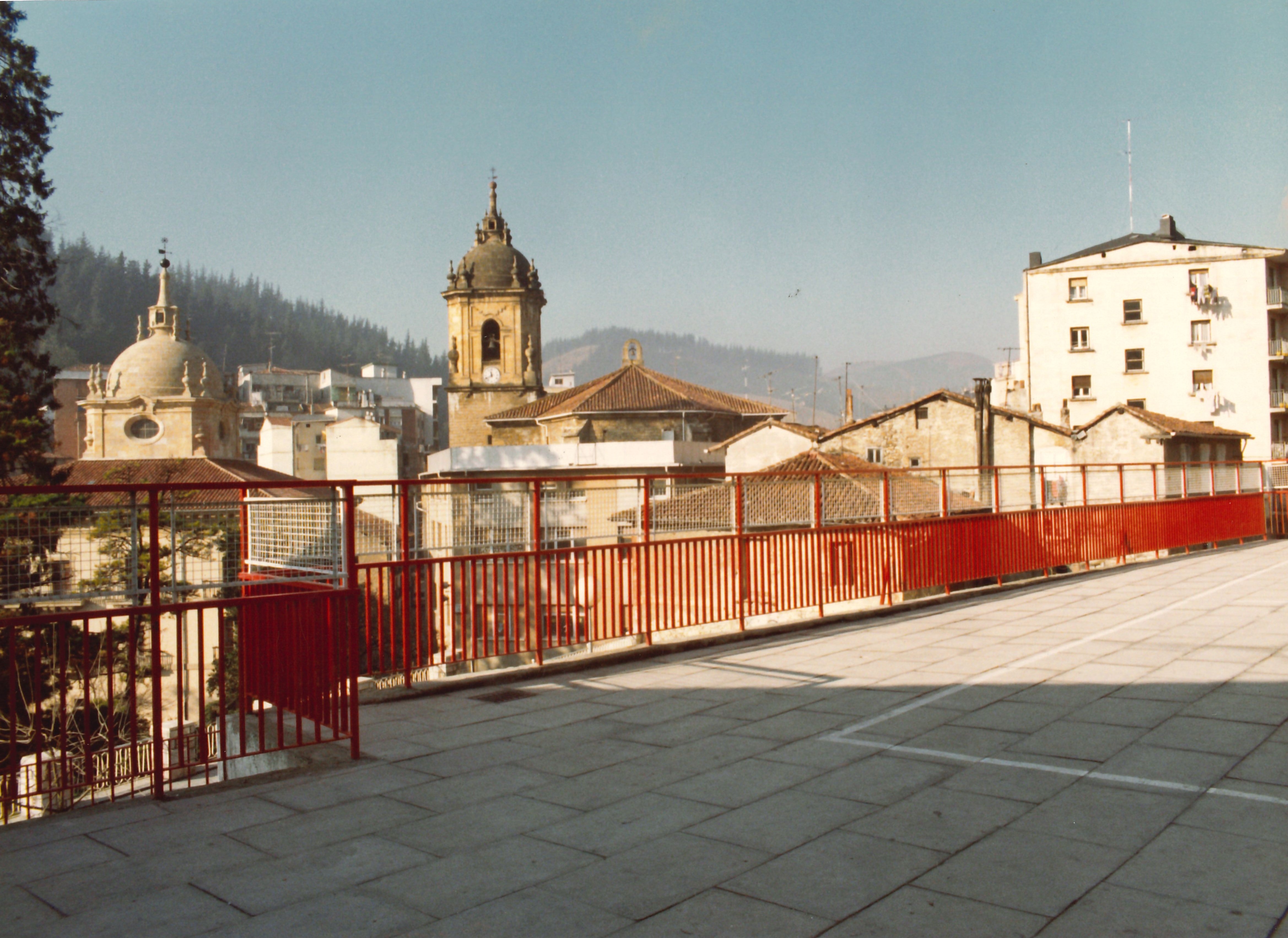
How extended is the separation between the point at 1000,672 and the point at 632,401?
4703 centimetres

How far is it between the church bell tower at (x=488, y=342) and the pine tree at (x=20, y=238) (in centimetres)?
2805

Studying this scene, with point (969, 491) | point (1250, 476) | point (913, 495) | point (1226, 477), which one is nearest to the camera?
point (913, 495)

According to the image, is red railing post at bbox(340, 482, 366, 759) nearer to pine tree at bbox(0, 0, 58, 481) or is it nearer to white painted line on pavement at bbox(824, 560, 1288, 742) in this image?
white painted line on pavement at bbox(824, 560, 1288, 742)

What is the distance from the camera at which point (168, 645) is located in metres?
6.39

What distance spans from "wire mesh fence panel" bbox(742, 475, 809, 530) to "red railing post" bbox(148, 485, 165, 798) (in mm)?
6609

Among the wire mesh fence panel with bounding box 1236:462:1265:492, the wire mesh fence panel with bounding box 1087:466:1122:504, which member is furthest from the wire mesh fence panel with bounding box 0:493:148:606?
the wire mesh fence panel with bounding box 1236:462:1265:492

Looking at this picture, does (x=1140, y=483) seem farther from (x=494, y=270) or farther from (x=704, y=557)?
(x=494, y=270)

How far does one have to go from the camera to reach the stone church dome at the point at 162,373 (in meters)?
57.4

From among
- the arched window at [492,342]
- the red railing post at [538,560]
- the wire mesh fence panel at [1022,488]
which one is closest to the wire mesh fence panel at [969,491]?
the wire mesh fence panel at [1022,488]

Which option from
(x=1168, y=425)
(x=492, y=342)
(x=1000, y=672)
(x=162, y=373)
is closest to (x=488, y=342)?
(x=492, y=342)

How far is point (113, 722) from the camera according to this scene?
594 cm

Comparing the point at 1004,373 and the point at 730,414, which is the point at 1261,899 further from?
the point at 1004,373

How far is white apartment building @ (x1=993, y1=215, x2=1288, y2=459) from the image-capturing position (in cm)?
4919

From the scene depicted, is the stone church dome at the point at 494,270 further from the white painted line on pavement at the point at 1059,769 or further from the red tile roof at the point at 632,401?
the white painted line on pavement at the point at 1059,769
